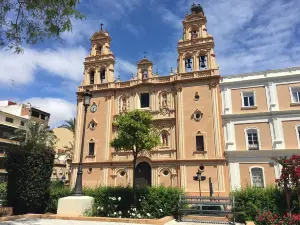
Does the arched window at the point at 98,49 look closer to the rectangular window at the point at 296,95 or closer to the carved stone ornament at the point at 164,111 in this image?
the carved stone ornament at the point at 164,111

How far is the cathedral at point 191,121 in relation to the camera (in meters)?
22.7

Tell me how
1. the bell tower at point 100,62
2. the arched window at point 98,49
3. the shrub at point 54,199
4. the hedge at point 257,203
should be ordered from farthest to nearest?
the arched window at point 98,49
the bell tower at point 100,62
the shrub at point 54,199
the hedge at point 257,203

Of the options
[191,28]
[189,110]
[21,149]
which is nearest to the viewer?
[21,149]

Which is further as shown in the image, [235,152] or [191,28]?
[191,28]

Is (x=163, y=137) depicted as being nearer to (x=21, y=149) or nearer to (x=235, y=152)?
(x=235, y=152)

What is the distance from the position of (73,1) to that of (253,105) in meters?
19.9

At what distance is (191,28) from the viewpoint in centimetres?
2853

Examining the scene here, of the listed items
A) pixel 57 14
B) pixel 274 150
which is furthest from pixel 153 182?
pixel 57 14

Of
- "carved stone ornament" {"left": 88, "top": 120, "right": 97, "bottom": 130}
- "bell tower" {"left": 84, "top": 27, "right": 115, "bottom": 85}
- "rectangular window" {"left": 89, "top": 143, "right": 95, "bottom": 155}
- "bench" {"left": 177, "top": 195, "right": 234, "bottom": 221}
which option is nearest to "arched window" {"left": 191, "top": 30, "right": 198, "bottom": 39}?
"bell tower" {"left": 84, "top": 27, "right": 115, "bottom": 85}

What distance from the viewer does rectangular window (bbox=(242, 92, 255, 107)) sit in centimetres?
2416

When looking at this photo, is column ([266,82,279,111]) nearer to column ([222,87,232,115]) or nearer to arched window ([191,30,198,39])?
column ([222,87,232,115])

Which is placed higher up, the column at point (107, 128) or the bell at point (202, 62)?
the bell at point (202, 62)

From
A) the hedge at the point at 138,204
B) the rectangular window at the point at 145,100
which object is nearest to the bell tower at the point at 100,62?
the rectangular window at the point at 145,100

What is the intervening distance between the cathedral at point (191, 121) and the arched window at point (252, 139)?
85 mm
